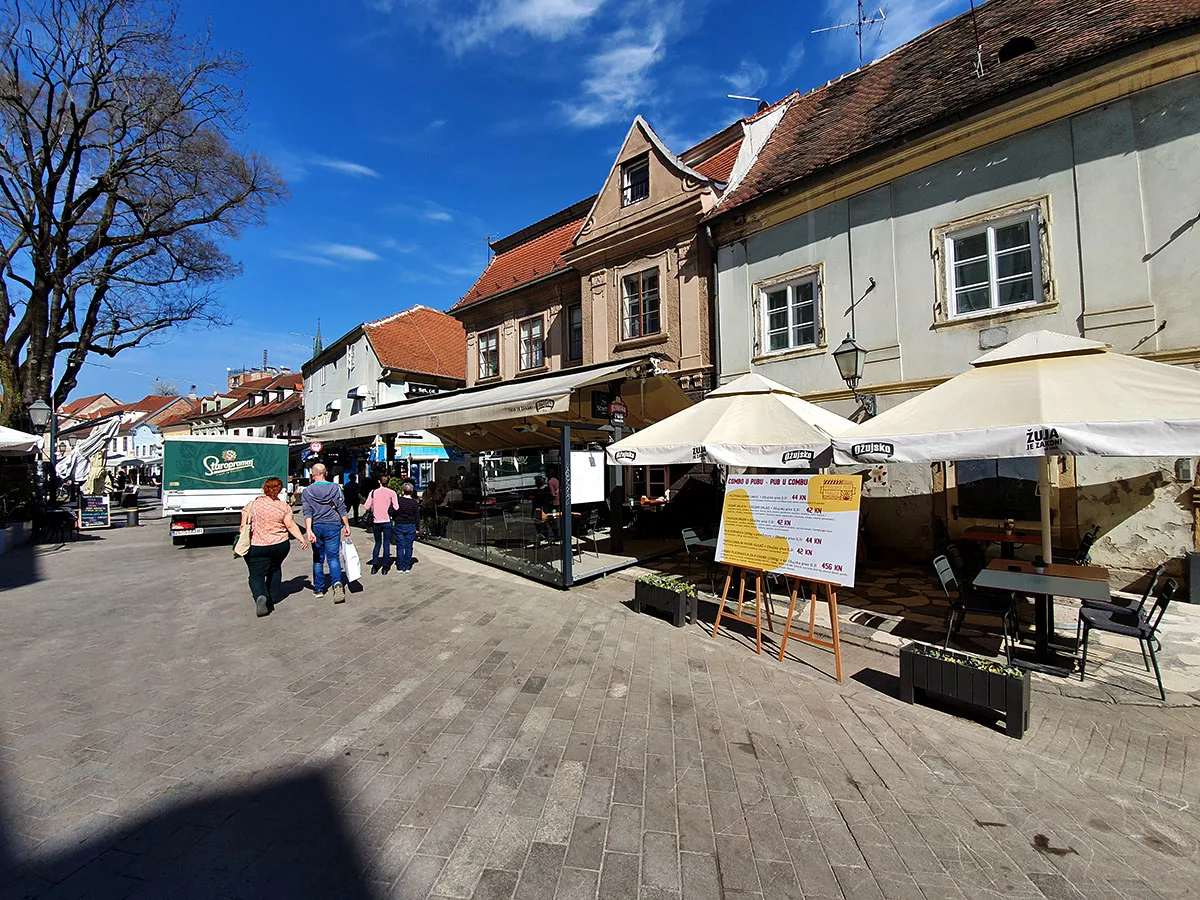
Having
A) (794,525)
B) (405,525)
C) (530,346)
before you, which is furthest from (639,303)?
(794,525)

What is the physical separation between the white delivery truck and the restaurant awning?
69.0 inches

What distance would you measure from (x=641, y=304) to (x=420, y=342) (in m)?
17.7

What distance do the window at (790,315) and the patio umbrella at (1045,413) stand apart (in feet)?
17.7

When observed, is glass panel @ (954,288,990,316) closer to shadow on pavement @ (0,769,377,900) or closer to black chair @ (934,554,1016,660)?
black chair @ (934,554,1016,660)

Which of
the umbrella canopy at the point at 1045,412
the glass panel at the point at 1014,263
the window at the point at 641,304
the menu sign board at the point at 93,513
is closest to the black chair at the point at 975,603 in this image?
the umbrella canopy at the point at 1045,412

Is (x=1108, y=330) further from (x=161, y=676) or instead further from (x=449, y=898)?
(x=161, y=676)

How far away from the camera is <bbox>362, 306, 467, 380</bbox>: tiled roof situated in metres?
25.4

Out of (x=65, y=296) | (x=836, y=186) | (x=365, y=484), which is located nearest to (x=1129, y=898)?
(x=836, y=186)

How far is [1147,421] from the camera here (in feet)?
13.4

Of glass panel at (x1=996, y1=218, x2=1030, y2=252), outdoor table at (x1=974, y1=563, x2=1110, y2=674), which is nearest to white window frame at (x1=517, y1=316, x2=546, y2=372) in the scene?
glass panel at (x1=996, y1=218, x2=1030, y2=252)

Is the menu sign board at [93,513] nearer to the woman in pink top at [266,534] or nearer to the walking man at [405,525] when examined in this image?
the walking man at [405,525]

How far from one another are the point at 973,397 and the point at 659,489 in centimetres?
955

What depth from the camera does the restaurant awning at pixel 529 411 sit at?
28.1 ft

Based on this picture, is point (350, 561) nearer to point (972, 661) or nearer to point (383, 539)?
point (383, 539)
